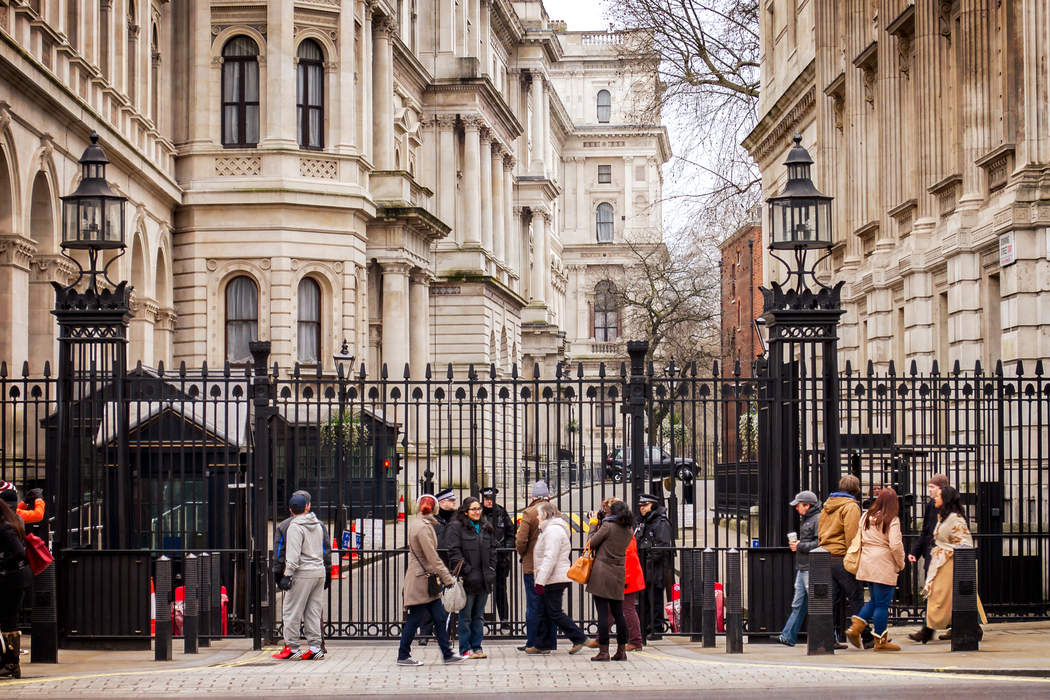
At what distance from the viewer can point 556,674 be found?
14016mm

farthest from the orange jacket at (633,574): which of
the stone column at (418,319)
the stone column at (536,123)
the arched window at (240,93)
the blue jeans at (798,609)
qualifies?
the stone column at (536,123)

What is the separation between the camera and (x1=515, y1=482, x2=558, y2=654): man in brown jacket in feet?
51.1

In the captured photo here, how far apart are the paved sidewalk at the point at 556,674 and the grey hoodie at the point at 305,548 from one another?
0.85 meters

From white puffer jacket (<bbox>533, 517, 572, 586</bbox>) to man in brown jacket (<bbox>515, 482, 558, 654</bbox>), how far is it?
30cm

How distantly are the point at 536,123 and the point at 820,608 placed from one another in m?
73.6

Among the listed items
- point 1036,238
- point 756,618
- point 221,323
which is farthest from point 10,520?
point 221,323

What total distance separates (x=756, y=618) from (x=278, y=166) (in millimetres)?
29701

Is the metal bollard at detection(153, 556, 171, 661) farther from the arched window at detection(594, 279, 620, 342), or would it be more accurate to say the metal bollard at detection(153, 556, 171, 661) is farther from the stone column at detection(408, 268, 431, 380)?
the arched window at detection(594, 279, 620, 342)

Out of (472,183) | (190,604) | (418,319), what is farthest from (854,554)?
(472,183)

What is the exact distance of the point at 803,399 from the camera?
50.9 feet

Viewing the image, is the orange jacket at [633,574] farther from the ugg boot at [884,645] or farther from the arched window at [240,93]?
the arched window at [240,93]

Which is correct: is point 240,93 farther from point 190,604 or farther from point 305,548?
point 305,548

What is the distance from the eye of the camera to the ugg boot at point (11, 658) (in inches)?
540

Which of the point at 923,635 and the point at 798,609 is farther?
the point at 923,635
